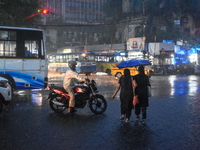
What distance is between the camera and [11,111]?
991 cm

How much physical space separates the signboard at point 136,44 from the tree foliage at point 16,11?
28.7 metres

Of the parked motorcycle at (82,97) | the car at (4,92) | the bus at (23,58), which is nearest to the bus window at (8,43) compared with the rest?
the bus at (23,58)

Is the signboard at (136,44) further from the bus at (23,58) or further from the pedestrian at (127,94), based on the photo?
the pedestrian at (127,94)

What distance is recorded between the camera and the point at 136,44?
52906mm

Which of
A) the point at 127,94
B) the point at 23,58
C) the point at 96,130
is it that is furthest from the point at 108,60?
the point at 96,130

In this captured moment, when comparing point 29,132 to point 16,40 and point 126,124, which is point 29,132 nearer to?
point 126,124

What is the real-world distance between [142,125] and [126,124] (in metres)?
0.46

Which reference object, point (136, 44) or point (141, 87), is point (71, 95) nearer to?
point (141, 87)

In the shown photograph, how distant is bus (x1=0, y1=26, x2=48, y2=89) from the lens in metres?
13.6

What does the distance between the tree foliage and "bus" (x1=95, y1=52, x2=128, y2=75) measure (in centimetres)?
1568

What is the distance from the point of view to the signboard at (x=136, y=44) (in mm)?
51969

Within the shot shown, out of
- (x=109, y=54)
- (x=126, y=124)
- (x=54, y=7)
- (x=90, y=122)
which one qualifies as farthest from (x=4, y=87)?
(x=54, y=7)

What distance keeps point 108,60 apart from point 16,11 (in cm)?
2024

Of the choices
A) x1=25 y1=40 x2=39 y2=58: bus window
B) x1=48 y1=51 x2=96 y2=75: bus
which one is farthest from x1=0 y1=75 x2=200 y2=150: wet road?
x1=48 y1=51 x2=96 y2=75: bus
